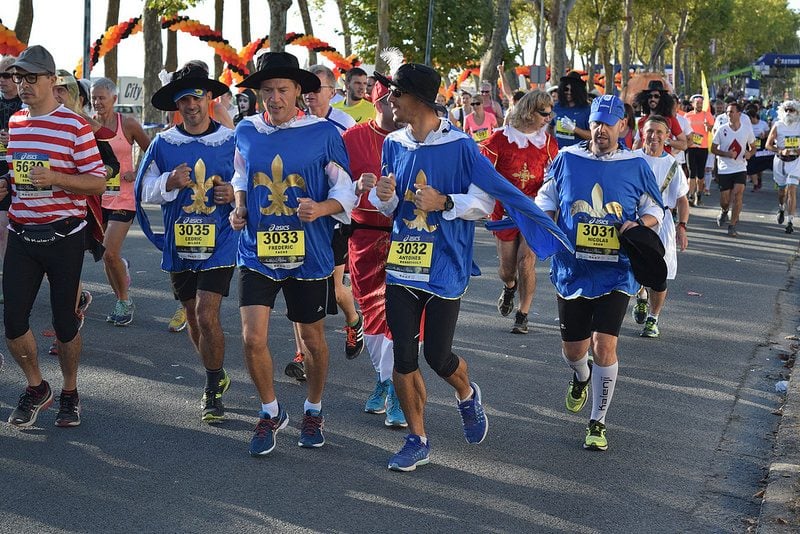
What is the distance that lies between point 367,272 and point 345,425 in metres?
0.87

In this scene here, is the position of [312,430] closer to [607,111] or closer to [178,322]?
[607,111]

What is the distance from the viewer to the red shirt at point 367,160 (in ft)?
22.0

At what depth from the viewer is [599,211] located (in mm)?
6414

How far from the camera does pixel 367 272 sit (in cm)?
675

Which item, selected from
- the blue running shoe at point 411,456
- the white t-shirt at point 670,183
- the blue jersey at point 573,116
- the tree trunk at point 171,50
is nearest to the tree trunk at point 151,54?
the tree trunk at point 171,50

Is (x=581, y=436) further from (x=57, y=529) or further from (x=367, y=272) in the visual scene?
(x=57, y=529)

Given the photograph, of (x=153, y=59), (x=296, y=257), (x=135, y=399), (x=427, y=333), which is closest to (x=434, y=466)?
(x=427, y=333)

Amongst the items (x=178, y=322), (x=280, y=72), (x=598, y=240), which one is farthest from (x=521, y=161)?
(x=280, y=72)

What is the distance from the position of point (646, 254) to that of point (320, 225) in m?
1.70

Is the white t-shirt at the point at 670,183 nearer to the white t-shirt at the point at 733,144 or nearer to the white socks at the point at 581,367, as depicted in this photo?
the white socks at the point at 581,367

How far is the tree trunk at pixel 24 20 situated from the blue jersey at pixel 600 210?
929 inches

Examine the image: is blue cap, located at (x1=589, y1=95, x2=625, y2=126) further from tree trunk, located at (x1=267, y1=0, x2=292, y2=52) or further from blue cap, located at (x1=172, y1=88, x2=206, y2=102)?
tree trunk, located at (x1=267, y1=0, x2=292, y2=52)

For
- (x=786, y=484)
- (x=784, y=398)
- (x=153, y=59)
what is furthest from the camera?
(x=153, y=59)

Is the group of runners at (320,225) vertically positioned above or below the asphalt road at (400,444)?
above
